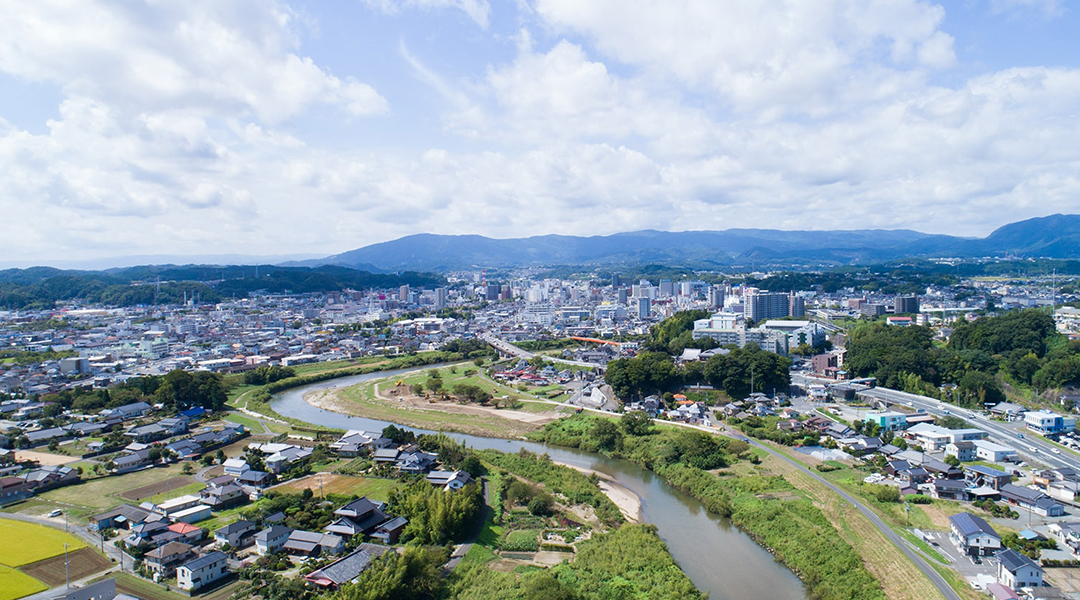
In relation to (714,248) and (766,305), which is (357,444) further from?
(714,248)

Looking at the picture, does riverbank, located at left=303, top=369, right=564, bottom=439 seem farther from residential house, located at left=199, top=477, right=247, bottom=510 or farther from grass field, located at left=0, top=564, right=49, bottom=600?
grass field, located at left=0, top=564, right=49, bottom=600

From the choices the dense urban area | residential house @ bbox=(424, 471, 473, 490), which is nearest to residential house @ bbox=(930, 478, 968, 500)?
the dense urban area

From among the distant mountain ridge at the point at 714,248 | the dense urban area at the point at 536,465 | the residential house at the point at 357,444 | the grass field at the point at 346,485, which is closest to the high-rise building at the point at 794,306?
the dense urban area at the point at 536,465

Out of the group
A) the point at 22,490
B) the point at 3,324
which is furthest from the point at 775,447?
the point at 3,324

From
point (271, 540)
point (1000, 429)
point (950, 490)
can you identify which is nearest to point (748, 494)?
point (950, 490)

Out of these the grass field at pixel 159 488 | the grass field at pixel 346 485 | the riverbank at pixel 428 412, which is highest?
the grass field at pixel 159 488

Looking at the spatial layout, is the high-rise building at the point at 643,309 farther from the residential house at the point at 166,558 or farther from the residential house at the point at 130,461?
the residential house at the point at 166,558
